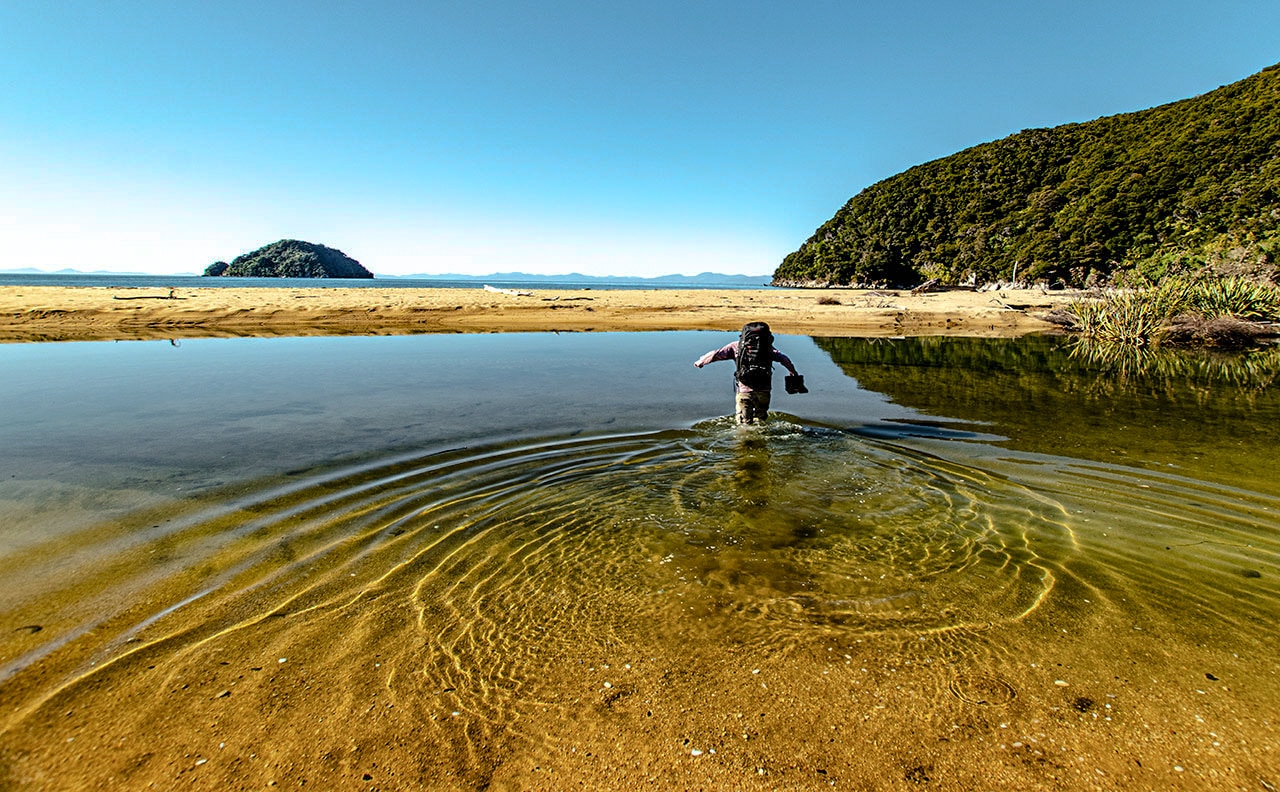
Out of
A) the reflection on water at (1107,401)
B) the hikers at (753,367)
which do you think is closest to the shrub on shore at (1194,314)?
the reflection on water at (1107,401)

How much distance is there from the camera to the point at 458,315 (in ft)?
114

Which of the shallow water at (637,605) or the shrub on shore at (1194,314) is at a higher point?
the shrub on shore at (1194,314)

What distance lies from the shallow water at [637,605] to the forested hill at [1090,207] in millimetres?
34454

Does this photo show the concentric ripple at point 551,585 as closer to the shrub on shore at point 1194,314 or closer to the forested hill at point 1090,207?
the shrub on shore at point 1194,314

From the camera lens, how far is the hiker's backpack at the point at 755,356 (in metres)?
9.06

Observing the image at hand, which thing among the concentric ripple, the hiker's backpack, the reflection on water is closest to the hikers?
the hiker's backpack

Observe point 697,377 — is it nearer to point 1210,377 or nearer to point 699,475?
point 699,475

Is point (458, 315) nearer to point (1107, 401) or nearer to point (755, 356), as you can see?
point (755, 356)

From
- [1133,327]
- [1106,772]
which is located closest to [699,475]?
[1106,772]

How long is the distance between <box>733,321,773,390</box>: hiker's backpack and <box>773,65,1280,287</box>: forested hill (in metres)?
33.1

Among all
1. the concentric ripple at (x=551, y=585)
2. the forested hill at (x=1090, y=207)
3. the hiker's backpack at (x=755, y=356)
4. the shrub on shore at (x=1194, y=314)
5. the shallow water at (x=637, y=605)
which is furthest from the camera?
the forested hill at (x=1090, y=207)

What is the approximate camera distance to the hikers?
9.12 meters

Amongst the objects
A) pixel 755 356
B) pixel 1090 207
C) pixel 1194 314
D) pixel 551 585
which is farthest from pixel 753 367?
pixel 1090 207

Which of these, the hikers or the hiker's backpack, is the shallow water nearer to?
the hikers
